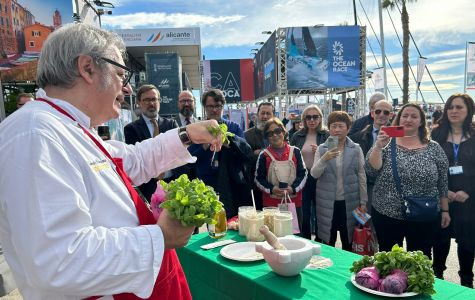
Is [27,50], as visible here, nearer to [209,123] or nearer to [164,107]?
[164,107]

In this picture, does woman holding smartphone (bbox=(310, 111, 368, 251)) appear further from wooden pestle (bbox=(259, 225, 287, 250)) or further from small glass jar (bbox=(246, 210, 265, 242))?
wooden pestle (bbox=(259, 225, 287, 250))

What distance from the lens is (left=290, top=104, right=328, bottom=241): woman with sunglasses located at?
4043 mm

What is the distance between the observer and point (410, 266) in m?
1.42

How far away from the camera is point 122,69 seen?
3.70 feet

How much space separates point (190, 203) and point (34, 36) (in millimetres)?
9782

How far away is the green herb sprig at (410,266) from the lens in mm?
1341

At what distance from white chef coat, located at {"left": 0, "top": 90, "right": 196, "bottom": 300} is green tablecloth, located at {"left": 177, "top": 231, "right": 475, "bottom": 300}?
31.1 inches

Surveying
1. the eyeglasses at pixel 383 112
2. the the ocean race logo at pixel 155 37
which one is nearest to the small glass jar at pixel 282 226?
the eyeglasses at pixel 383 112

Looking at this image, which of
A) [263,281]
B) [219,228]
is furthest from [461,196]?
[263,281]

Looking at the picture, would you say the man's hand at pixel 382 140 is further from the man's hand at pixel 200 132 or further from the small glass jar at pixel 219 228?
the man's hand at pixel 200 132

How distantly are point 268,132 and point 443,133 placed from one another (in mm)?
1883

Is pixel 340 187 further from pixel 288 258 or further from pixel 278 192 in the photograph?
→ pixel 288 258

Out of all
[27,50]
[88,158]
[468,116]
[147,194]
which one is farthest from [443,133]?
[27,50]

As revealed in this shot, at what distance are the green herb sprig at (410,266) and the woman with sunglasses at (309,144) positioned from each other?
97.2 inches
